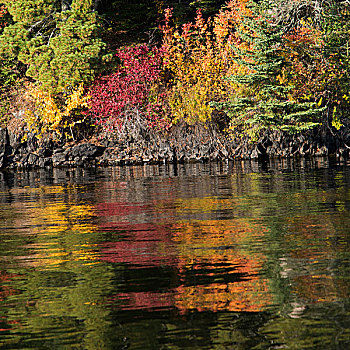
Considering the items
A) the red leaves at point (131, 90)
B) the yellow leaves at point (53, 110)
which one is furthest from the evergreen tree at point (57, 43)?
the red leaves at point (131, 90)

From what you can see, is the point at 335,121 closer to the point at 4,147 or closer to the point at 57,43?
the point at 57,43

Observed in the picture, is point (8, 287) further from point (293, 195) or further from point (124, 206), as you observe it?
point (293, 195)

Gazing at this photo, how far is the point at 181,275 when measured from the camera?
5.82m

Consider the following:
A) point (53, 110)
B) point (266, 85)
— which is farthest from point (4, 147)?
point (266, 85)

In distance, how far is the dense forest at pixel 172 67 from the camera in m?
23.8

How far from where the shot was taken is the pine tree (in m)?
22.8

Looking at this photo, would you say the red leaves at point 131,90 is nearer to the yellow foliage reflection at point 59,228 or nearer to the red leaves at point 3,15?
the red leaves at point 3,15

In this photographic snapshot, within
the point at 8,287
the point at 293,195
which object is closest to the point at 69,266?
the point at 8,287

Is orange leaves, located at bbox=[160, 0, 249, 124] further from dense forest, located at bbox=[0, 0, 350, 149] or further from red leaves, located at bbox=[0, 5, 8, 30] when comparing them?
red leaves, located at bbox=[0, 5, 8, 30]

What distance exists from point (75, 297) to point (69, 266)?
1259 mm

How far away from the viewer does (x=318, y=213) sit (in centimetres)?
929

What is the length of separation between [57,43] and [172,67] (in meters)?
5.11

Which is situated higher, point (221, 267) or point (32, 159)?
point (32, 159)

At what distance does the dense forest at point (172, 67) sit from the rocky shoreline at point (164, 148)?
0.50m
